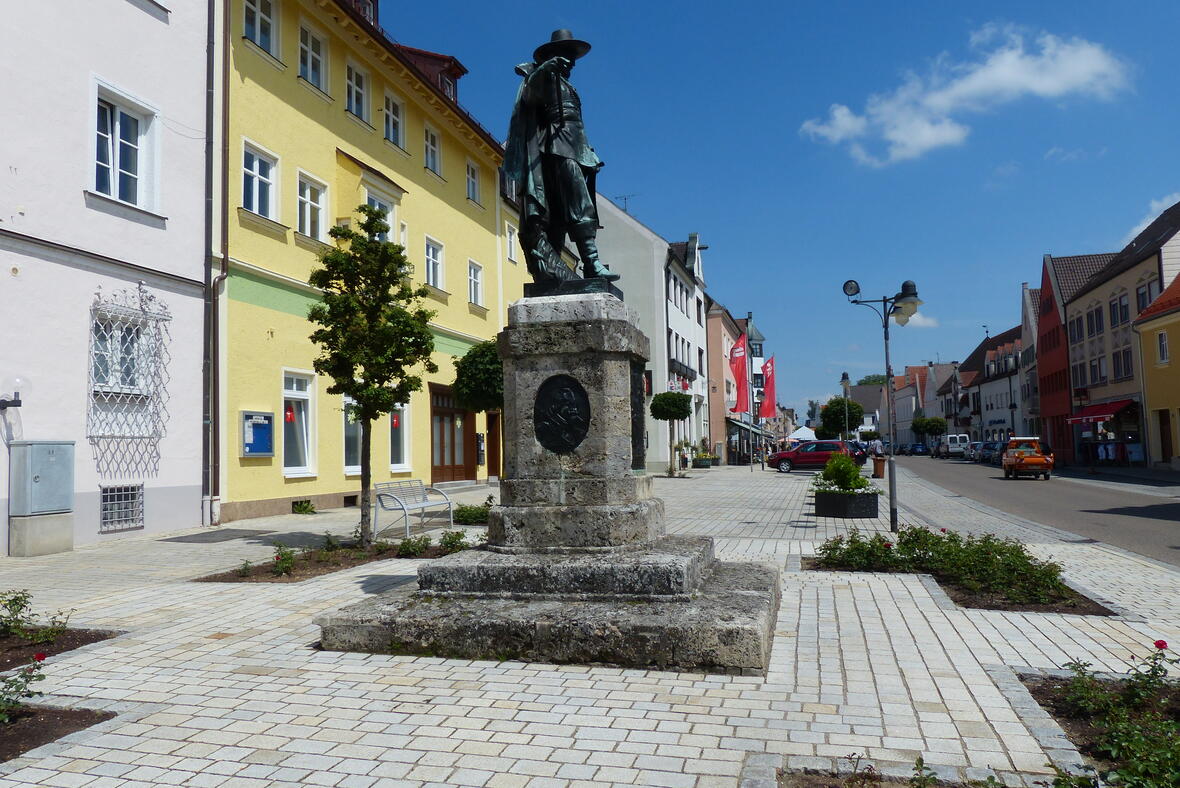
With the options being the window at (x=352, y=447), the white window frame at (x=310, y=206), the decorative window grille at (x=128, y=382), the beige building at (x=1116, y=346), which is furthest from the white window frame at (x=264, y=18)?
the beige building at (x=1116, y=346)

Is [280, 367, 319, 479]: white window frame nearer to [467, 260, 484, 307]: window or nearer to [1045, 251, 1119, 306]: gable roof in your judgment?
[467, 260, 484, 307]: window

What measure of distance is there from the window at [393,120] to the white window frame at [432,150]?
47.4 inches

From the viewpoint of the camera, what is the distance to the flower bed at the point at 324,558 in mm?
8539

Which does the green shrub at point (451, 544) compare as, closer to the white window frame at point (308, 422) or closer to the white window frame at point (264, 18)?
the white window frame at point (308, 422)

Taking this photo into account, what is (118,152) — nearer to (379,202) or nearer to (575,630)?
(379,202)

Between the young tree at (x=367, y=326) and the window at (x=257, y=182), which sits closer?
the young tree at (x=367, y=326)

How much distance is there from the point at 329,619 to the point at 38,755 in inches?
76.5

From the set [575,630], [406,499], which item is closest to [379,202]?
[406,499]

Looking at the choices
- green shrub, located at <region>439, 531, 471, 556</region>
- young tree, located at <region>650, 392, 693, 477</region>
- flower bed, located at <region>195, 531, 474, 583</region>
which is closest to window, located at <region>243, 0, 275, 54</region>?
flower bed, located at <region>195, 531, 474, 583</region>

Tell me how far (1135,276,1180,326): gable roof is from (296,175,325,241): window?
34.1 meters

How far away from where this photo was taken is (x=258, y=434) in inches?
581

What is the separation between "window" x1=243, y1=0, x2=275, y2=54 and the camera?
50.1 feet

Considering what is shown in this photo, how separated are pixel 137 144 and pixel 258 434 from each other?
5238mm

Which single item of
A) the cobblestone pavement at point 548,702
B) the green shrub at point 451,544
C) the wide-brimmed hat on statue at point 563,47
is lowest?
the cobblestone pavement at point 548,702
